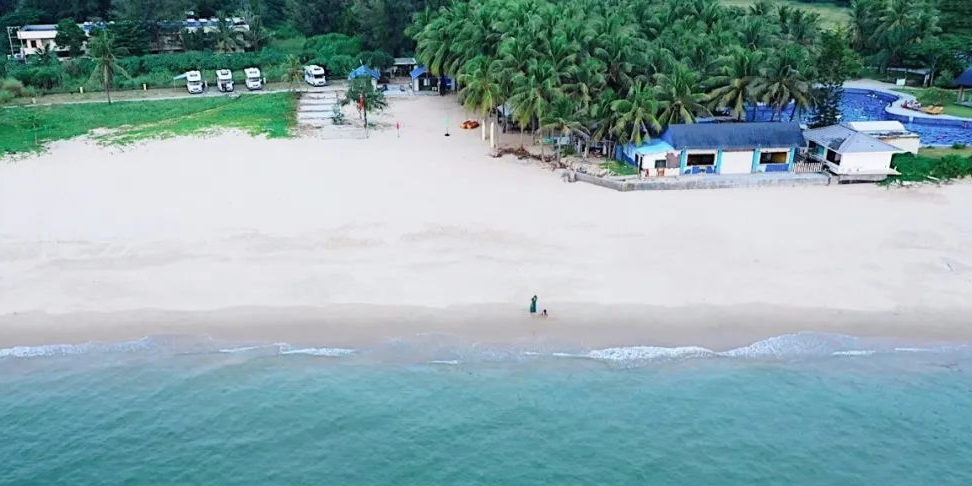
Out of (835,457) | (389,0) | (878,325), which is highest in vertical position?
(389,0)

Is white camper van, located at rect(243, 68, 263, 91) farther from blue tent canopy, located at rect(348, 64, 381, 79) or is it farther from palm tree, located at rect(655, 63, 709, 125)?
palm tree, located at rect(655, 63, 709, 125)

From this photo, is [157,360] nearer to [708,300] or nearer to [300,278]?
[300,278]

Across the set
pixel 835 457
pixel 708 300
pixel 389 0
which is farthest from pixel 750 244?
pixel 389 0

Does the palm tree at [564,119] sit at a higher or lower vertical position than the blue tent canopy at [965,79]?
lower

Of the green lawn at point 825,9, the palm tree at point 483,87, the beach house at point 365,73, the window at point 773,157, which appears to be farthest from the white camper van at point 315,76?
the green lawn at point 825,9

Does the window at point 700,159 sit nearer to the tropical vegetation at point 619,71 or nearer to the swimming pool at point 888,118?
the tropical vegetation at point 619,71

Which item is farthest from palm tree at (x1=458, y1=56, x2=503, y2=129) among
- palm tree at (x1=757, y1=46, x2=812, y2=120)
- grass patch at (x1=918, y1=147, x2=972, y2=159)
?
grass patch at (x1=918, y1=147, x2=972, y2=159)

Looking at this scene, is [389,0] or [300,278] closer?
[300,278]
